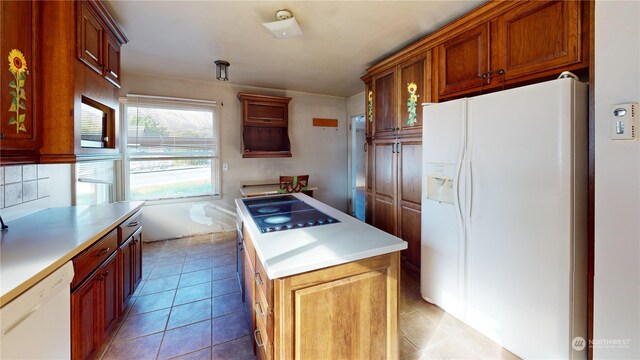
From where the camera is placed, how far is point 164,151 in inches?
A: 143

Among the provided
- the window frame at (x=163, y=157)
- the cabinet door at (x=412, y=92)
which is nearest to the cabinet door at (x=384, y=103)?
the cabinet door at (x=412, y=92)

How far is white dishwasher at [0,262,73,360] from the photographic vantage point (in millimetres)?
850

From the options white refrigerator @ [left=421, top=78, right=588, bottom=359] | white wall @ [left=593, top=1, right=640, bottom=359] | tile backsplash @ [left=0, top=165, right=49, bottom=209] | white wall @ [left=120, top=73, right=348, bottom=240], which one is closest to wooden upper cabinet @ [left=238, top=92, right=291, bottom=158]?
white wall @ [left=120, top=73, right=348, bottom=240]

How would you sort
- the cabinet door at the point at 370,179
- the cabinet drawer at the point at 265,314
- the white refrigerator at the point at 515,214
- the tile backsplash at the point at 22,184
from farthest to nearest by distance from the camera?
the cabinet door at the point at 370,179 < the tile backsplash at the point at 22,184 < the white refrigerator at the point at 515,214 < the cabinet drawer at the point at 265,314

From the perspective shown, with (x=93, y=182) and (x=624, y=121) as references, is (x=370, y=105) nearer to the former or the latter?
(x=624, y=121)

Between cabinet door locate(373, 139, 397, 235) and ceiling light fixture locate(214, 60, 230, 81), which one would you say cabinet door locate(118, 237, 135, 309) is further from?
cabinet door locate(373, 139, 397, 235)

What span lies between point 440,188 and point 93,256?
2.35m

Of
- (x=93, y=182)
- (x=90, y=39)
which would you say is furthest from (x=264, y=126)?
(x=90, y=39)

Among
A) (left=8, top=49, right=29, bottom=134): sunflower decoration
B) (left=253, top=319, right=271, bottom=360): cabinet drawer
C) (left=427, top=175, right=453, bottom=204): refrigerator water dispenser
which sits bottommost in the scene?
(left=253, top=319, right=271, bottom=360): cabinet drawer

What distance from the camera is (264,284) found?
1.16 m

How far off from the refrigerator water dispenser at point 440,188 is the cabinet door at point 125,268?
2409mm

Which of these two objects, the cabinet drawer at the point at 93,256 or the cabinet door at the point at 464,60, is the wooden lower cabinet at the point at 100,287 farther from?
the cabinet door at the point at 464,60

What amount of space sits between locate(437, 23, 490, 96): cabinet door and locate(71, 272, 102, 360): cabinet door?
292 centimetres

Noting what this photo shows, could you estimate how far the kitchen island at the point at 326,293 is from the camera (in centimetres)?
103
